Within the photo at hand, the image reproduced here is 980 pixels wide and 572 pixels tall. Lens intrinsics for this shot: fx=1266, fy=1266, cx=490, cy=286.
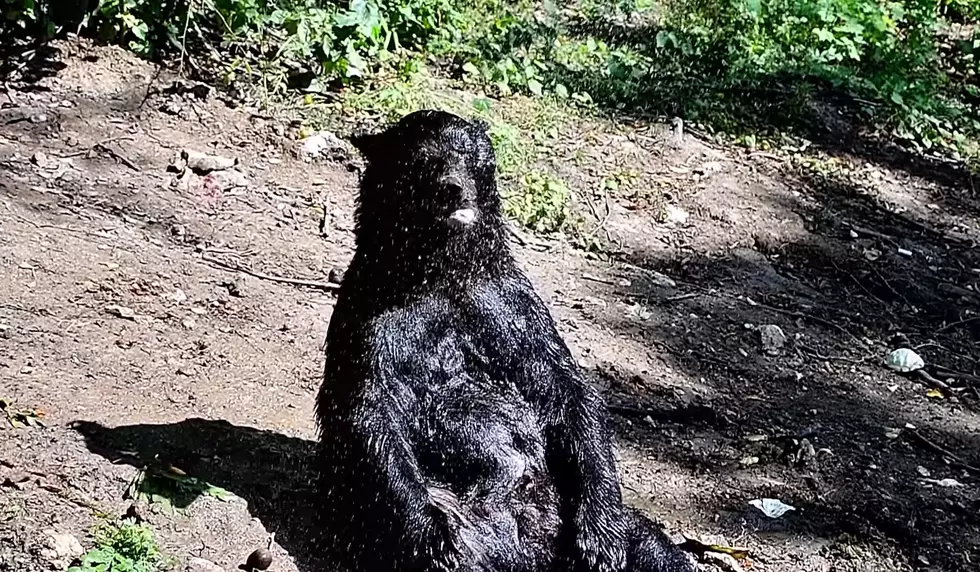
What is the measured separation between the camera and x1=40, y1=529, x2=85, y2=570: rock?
3.81 meters

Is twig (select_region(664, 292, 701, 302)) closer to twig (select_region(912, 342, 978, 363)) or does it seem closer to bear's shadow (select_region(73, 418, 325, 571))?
twig (select_region(912, 342, 978, 363))

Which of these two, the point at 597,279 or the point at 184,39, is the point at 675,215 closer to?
the point at 597,279

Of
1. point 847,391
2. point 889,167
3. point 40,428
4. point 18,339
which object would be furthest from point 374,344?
point 889,167

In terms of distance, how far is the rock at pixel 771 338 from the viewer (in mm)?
6307

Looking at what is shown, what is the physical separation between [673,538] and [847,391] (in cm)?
173

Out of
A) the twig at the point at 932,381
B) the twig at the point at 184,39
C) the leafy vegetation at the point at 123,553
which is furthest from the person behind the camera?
the twig at the point at 184,39

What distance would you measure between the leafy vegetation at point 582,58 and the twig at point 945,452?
224 centimetres

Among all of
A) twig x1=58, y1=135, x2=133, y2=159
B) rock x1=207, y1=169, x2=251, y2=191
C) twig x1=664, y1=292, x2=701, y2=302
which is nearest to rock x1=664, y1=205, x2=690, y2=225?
twig x1=664, y1=292, x2=701, y2=302

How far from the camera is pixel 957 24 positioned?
37.6 ft

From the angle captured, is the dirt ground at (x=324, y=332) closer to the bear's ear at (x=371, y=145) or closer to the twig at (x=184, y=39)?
the twig at (x=184, y=39)

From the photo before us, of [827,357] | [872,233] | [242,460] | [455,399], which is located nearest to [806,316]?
[827,357]

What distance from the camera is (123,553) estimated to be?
3854 mm

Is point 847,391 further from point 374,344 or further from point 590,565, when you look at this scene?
point 374,344

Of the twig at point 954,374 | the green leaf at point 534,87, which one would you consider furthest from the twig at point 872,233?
the green leaf at point 534,87
